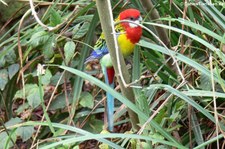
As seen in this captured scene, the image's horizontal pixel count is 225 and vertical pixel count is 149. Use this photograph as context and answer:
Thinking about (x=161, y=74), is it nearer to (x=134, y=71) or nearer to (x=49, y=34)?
(x=134, y=71)

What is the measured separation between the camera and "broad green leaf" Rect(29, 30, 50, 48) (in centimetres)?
225

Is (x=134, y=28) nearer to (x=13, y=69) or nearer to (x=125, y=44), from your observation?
(x=125, y=44)

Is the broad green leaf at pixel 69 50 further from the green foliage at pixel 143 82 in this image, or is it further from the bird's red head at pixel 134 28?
the bird's red head at pixel 134 28

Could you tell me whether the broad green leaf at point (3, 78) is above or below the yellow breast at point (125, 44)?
below

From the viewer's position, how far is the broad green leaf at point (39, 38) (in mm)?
2254

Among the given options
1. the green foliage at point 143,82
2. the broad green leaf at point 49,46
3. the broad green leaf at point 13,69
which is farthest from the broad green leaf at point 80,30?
the broad green leaf at point 13,69

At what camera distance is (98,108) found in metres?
2.47

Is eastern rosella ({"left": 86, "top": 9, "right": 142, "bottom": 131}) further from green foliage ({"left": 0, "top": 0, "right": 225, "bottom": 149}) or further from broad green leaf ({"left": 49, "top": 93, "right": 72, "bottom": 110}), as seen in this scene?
broad green leaf ({"left": 49, "top": 93, "right": 72, "bottom": 110})

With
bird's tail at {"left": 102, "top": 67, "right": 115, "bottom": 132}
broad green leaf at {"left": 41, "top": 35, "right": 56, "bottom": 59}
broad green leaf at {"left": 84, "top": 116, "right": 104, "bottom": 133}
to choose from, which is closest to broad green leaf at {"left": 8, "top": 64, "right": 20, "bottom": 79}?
broad green leaf at {"left": 41, "top": 35, "right": 56, "bottom": 59}

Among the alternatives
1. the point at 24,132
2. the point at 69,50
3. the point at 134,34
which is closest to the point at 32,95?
the point at 24,132

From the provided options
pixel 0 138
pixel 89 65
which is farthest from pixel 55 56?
pixel 0 138

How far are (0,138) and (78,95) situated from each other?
382 millimetres

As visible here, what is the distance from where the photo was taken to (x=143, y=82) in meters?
2.39

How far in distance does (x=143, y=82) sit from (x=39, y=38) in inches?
19.6
